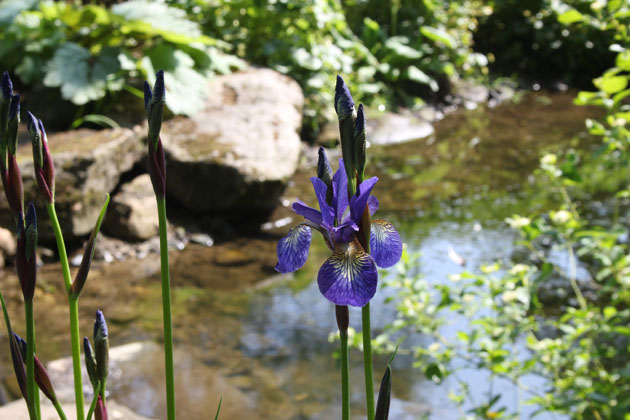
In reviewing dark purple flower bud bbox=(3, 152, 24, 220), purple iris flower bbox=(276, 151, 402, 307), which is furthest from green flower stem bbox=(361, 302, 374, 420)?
dark purple flower bud bbox=(3, 152, 24, 220)

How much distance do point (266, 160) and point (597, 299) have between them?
2241mm

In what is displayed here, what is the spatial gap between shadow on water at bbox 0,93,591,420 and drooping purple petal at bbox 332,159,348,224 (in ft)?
5.29

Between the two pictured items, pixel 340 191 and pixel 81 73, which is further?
pixel 81 73

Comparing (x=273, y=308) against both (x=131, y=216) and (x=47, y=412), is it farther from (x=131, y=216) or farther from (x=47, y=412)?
(x=47, y=412)

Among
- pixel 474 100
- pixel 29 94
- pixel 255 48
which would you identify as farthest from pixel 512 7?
pixel 29 94

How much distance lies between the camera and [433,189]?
525 centimetres

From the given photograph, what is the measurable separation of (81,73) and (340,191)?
4.15 metres

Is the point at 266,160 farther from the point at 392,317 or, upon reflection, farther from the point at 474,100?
the point at 474,100

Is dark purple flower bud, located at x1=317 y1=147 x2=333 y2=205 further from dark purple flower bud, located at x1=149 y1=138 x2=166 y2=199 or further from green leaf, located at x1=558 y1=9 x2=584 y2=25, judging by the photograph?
green leaf, located at x1=558 y1=9 x2=584 y2=25

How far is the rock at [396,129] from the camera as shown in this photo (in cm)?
675

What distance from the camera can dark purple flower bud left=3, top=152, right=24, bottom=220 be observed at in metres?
0.65

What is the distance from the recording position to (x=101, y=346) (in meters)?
0.67

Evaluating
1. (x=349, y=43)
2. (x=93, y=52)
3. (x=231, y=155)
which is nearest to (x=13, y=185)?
(x=231, y=155)

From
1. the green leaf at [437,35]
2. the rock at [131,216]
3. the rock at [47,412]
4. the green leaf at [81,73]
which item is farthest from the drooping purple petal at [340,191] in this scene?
the green leaf at [437,35]
